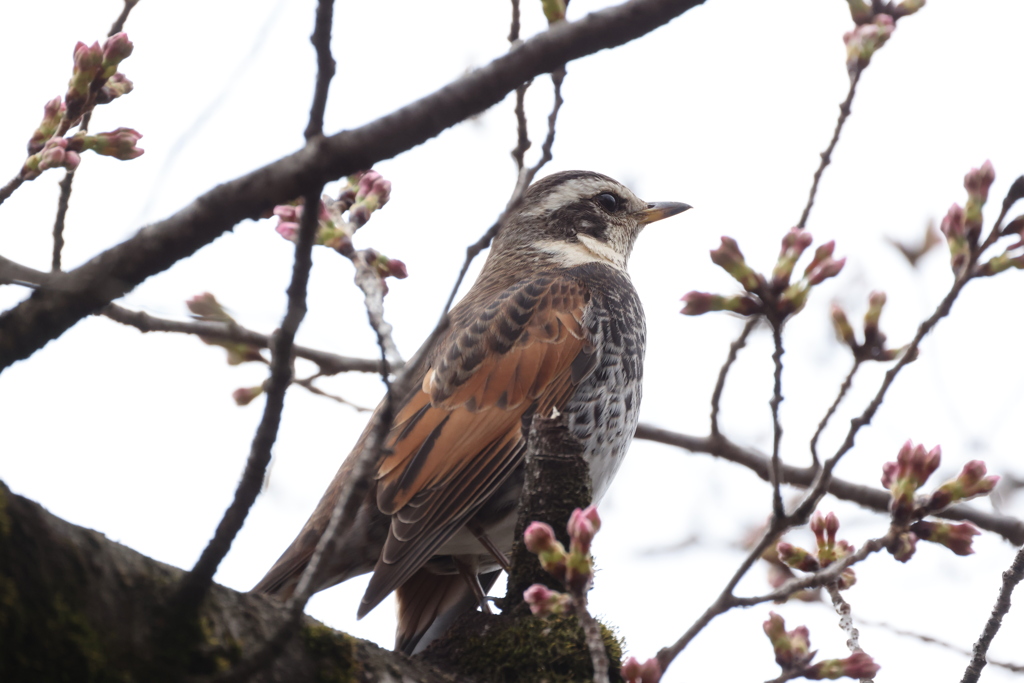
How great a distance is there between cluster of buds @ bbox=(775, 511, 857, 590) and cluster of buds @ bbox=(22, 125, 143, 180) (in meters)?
2.66

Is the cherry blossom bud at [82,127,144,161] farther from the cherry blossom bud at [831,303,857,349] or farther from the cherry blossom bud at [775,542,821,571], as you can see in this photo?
the cherry blossom bud at [775,542,821,571]

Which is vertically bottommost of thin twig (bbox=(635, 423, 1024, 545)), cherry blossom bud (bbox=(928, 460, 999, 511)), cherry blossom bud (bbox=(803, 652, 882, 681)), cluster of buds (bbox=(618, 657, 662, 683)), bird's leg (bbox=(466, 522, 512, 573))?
cluster of buds (bbox=(618, 657, 662, 683))

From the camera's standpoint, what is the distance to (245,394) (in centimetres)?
430

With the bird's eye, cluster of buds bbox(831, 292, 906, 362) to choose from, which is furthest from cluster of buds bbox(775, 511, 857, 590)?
the bird's eye

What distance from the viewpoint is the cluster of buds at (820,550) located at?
2.90 m

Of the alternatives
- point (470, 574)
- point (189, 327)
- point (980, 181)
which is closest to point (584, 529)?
point (980, 181)

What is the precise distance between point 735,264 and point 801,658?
42.0 inches

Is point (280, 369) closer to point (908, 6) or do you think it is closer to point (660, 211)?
point (908, 6)

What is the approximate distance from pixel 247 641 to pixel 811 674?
145 cm

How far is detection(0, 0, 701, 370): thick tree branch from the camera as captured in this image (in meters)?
1.98

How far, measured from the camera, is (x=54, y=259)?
3.22 metres

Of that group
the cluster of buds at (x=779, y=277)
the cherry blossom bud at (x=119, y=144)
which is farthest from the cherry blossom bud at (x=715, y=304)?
the cherry blossom bud at (x=119, y=144)

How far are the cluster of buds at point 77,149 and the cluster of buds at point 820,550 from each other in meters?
2.66

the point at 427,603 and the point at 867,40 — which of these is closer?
the point at 867,40
